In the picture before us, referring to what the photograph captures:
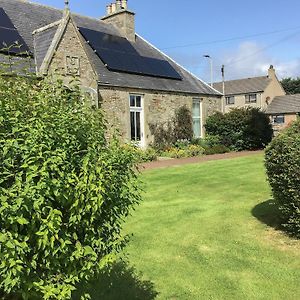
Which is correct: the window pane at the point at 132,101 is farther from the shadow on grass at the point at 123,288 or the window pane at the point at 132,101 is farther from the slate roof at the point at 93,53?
the shadow on grass at the point at 123,288

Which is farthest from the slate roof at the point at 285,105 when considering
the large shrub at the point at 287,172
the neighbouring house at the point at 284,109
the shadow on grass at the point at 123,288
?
the shadow on grass at the point at 123,288

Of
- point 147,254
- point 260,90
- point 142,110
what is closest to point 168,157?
point 142,110

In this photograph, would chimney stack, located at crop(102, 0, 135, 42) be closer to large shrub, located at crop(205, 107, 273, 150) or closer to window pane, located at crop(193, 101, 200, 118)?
window pane, located at crop(193, 101, 200, 118)

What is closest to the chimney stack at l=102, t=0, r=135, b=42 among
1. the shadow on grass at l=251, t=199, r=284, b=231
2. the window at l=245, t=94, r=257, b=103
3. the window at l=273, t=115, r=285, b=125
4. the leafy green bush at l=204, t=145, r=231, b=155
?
the leafy green bush at l=204, t=145, r=231, b=155

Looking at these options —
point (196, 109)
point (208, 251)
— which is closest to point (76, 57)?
point (196, 109)

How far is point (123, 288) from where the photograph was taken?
4.97m

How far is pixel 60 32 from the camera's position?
1817 cm

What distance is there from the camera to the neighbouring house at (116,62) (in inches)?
730

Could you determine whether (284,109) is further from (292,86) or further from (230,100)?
(292,86)

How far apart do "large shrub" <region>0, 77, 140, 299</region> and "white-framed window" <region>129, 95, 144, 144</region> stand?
18.9 meters

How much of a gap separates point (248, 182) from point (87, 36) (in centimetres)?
1539

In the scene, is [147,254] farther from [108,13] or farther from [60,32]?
[108,13]

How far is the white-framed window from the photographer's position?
22.6 meters

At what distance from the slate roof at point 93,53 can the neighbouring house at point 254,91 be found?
104 feet
